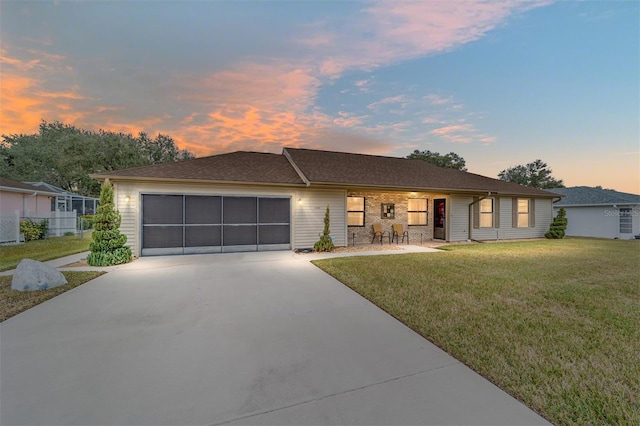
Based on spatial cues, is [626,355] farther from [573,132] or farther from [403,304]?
[573,132]

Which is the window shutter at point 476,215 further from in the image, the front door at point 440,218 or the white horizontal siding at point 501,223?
the front door at point 440,218

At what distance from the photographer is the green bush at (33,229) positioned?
11812 millimetres

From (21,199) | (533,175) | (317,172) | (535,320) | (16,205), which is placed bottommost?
(535,320)

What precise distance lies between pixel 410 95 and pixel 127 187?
461 inches

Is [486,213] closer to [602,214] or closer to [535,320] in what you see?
[602,214]

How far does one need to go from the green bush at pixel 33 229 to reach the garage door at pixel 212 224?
8.69 metres

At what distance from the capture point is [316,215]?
9.87 meters

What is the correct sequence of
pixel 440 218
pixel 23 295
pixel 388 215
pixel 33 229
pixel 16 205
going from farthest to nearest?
pixel 16 205 → pixel 440 218 → pixel 33 229 → pixel 388 215 → pixel 23 295

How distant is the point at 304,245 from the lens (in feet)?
31.8

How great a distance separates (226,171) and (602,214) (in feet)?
73.4

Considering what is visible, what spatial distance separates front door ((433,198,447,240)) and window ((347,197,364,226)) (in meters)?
4.05

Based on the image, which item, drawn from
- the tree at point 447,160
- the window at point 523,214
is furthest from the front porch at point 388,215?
the tree at point 447,160

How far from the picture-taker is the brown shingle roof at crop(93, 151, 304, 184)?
8.02 m

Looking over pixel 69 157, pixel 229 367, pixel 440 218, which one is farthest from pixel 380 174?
pixel 69 157
